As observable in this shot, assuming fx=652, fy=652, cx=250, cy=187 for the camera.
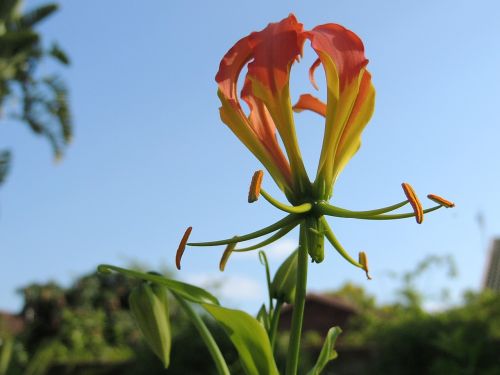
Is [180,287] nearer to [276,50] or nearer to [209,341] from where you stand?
[209,341]

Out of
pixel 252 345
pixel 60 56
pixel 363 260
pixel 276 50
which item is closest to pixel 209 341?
pixel 252 345

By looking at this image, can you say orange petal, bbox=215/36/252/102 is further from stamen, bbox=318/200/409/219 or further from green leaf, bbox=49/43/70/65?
green leaf, bbox=49/43/70/65

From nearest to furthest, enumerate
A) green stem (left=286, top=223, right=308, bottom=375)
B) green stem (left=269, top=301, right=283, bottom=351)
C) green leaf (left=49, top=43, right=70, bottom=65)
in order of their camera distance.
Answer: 1. green stem (left=286, top=223, right=308, bottom=375)
2. green stem (left=269, top=301, right=283, bottom=351)
3. green leaf (left=49, top=43, right=70, bottom=65)

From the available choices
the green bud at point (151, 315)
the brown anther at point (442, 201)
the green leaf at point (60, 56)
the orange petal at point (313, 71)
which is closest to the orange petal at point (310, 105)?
the orange petal at point (313, 71)

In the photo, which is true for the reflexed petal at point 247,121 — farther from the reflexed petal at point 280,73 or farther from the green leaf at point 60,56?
the green leaf at point 60,56

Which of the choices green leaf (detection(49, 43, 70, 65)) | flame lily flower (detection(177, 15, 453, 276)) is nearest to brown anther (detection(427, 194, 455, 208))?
flame lily flower (detection(177, 15, 453, 276))

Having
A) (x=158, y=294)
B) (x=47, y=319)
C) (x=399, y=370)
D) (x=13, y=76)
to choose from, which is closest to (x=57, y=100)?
(x=13, y=76)

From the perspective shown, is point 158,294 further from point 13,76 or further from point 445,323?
point 13,76
